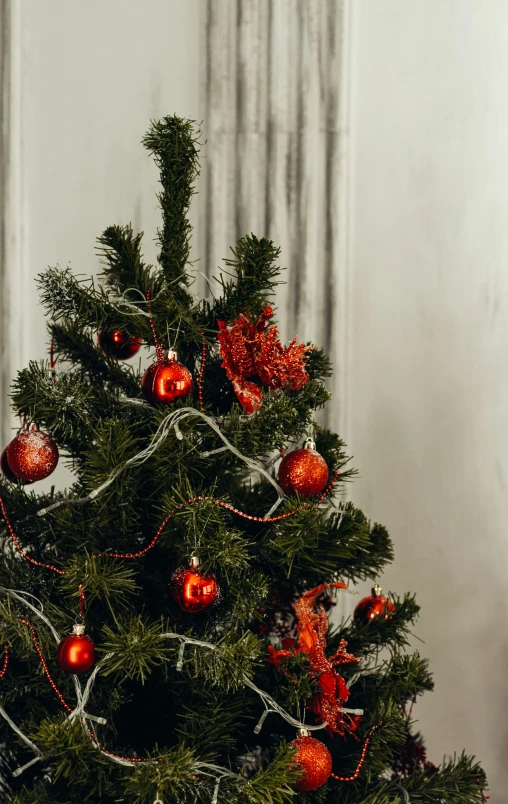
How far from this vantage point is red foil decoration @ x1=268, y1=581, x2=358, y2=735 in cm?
62

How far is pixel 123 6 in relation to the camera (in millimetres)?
1116

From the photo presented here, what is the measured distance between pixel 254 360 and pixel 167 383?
10 centimetres

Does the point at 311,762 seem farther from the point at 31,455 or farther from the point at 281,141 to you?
the point at 281,141

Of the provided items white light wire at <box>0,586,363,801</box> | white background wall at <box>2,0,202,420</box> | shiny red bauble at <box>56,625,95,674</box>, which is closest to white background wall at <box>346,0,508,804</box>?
white background wall at <box>2,0,202,420</box>

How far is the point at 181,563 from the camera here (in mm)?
665

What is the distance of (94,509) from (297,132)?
741 mm

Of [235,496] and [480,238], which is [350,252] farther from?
[235,496]

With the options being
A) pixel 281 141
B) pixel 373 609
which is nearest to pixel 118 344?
Answer: pixel 373 609

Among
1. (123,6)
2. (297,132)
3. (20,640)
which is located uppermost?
(123,6)

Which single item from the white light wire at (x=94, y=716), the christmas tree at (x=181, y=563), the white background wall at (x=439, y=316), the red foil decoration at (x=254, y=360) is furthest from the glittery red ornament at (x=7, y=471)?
the white background wall at (x=439, y=316)

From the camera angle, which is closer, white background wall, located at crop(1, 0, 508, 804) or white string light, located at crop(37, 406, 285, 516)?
white string light, located at crop(37, 406, 285, 516)

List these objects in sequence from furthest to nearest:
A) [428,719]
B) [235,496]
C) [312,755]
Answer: [428,719]
[235,496]
[312,755]

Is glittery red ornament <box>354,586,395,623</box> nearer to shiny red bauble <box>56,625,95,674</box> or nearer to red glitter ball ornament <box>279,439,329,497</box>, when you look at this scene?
red glitter ball ornament <box>279,439,329,497</box>

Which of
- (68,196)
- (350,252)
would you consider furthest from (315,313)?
(68,196)
